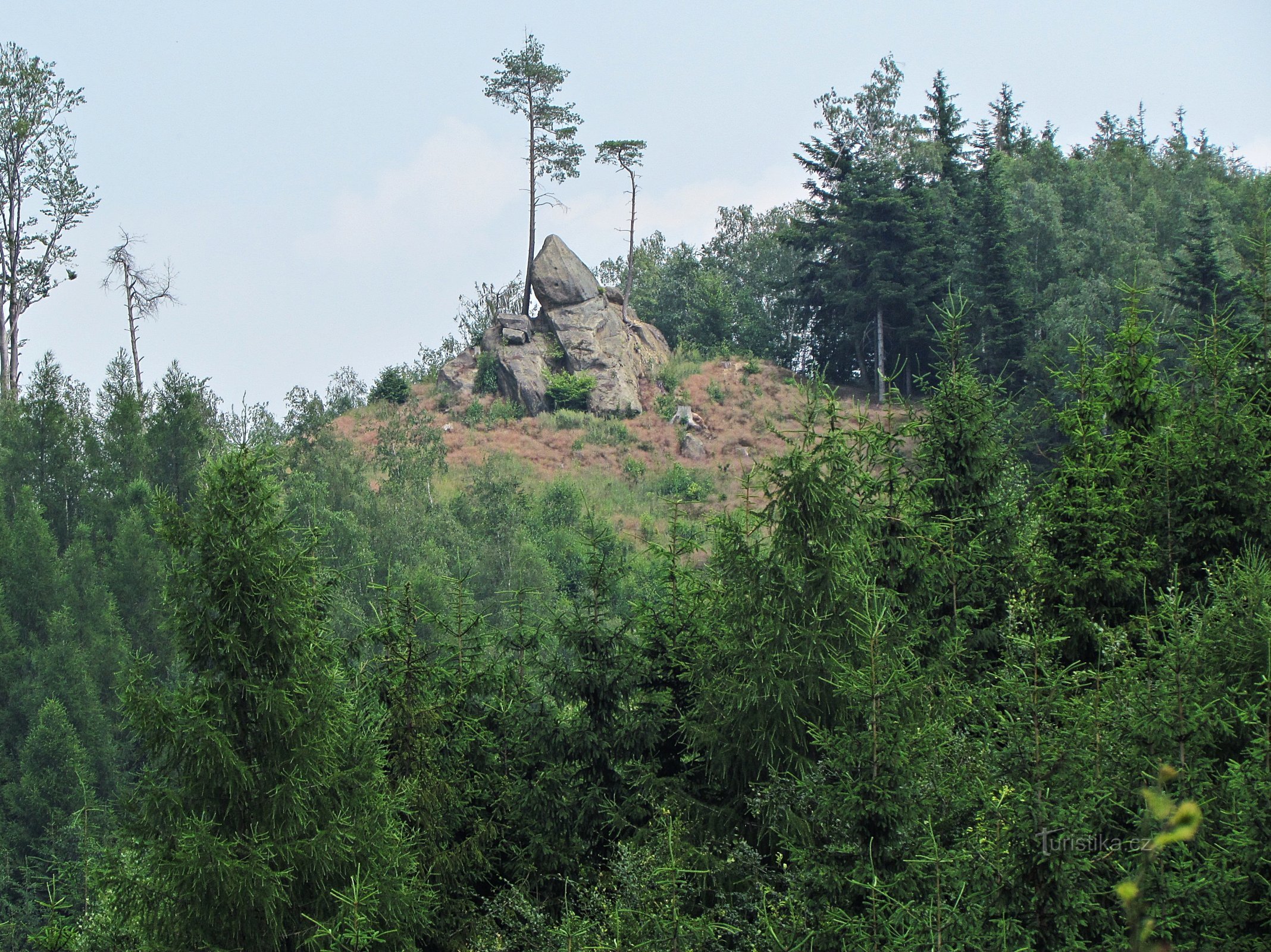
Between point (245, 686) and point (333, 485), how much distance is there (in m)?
27.2

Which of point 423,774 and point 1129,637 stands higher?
point 1129,637

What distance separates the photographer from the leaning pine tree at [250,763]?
28.3 ft

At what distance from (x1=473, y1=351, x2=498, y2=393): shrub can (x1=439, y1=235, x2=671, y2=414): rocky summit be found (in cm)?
7

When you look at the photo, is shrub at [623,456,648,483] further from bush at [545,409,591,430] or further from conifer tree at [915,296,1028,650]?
conifer tree at [915,296,1028,650]

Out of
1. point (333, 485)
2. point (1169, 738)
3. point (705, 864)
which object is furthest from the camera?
point (333, 485)

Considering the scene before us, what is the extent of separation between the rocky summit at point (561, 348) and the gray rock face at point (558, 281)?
0.13 feet

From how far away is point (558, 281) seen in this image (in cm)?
5269

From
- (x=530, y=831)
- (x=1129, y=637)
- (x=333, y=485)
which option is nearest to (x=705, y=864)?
(x=530, y=831)

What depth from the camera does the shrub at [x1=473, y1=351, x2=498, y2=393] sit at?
168 ft

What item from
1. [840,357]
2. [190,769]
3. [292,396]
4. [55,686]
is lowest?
[55,686]

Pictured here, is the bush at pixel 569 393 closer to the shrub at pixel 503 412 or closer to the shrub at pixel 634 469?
the shrub at pixel 503 412

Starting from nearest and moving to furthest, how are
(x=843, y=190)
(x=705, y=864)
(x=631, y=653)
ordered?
(x=705, y=864), (x=631, y=653), (x=843, y=190)

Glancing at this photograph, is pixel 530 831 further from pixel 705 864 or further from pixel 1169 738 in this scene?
pixel 1169 738

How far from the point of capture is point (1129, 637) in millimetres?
10711
